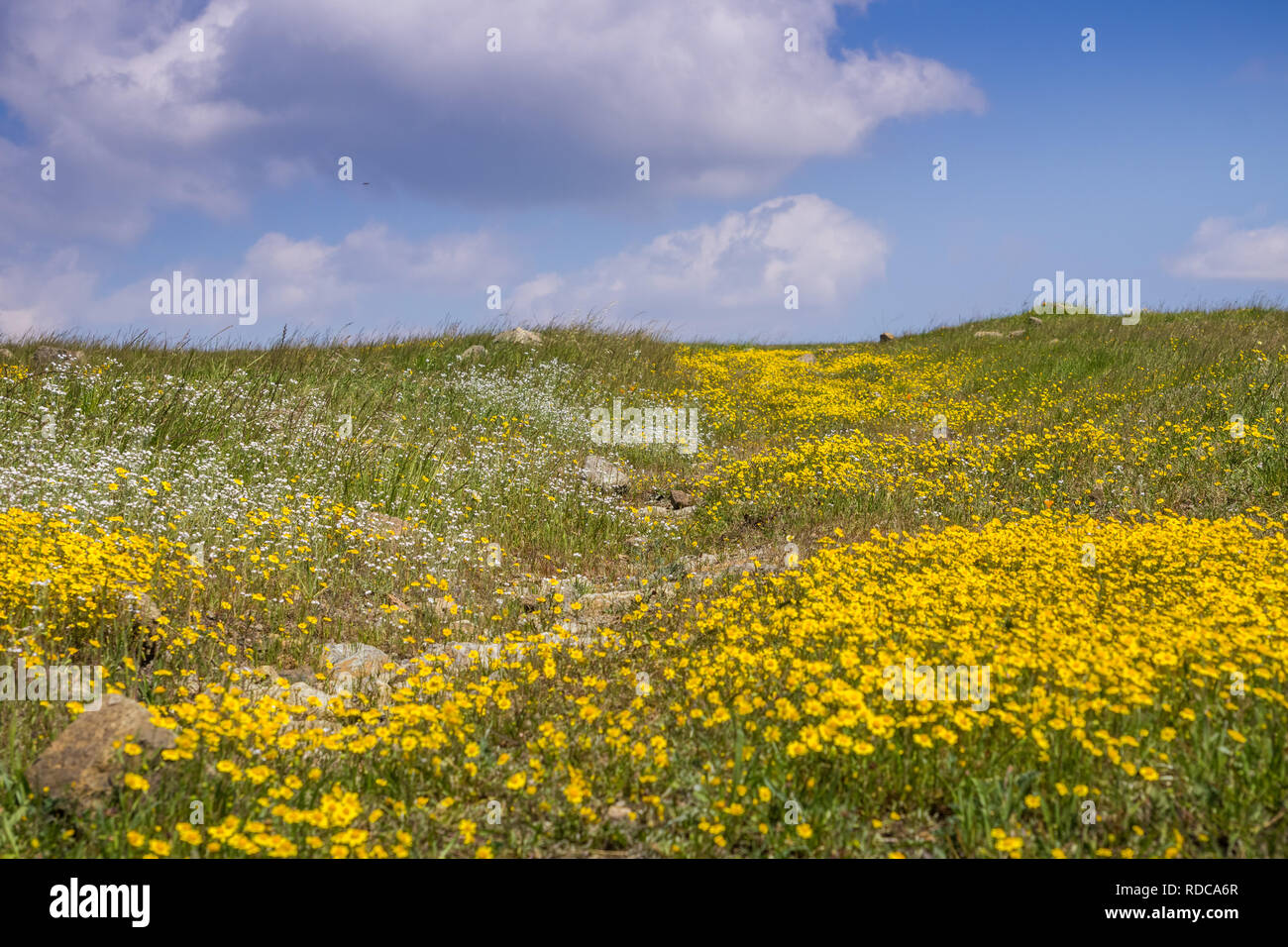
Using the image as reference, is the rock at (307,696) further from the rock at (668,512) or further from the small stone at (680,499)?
the small stone at (680,499)

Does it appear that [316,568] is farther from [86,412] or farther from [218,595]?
[86,412]

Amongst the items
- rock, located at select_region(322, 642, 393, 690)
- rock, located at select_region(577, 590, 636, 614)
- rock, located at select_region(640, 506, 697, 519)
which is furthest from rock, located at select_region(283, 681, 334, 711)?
rock, located at select_region(640, 506, 697, 519)

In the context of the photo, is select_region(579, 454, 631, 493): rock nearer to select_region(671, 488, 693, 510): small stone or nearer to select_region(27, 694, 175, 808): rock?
select_region(671, 488, 693, 510): small stone

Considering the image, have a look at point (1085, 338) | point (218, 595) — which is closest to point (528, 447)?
point (218, 595)

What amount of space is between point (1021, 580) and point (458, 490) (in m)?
6.73

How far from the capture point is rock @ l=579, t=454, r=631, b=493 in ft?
37.4

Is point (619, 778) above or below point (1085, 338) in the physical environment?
below

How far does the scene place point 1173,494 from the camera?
32.8 feet

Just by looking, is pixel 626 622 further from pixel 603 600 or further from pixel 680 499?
pixel 680 499

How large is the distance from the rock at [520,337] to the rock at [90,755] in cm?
1515

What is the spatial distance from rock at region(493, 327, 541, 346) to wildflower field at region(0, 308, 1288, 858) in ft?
15.8

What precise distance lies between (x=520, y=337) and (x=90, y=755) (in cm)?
1595
